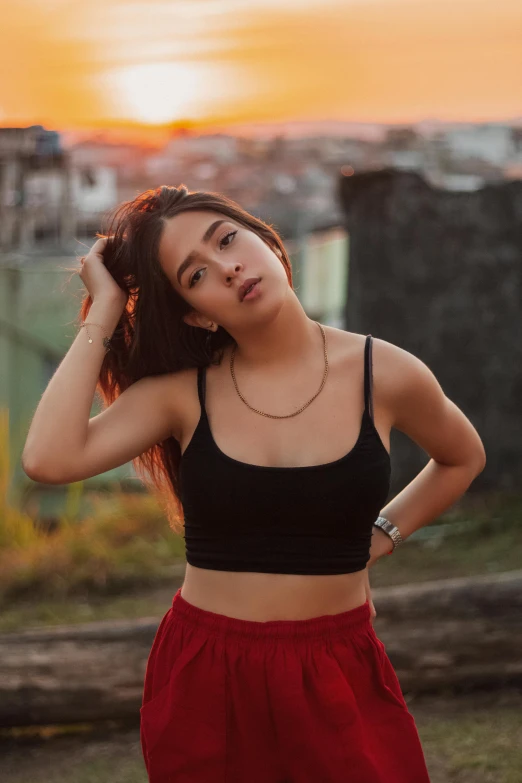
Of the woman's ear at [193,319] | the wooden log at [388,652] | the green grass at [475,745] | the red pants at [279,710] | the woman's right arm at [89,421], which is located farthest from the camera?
the wooden log at [388,652]

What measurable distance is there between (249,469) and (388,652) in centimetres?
162

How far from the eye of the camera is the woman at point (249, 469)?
6.42 feet

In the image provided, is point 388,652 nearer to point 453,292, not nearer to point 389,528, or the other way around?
point 389,528

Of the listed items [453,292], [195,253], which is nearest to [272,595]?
[195,253]

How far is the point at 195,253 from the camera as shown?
2.04 meters

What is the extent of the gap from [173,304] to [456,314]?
176 inches

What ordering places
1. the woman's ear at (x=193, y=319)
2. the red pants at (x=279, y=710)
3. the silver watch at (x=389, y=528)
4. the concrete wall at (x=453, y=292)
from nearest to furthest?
the red pants at (x=279, y=710) < the woman's ear at (x=193, y=319) < the silver watch at (x=389, y=528) < the concrete wall at (x=453, y=292)

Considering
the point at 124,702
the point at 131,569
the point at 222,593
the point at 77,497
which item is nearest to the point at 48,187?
the point at 77,497

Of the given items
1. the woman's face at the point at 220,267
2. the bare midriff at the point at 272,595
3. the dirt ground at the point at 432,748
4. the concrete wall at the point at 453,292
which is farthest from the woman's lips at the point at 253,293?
the concrete wall at the point at 453,292

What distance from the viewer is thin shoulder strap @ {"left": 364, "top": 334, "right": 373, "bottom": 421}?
80.6 inches

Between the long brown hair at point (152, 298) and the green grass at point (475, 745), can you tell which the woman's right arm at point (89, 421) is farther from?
the green grass at point (475, 745)

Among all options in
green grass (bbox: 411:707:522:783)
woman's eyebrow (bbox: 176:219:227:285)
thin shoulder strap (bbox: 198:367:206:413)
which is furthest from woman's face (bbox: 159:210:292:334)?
green grass (bbox: 411:707:522:783)

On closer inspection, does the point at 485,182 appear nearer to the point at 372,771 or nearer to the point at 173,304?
the point at 173,304

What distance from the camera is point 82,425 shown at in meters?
2.04
